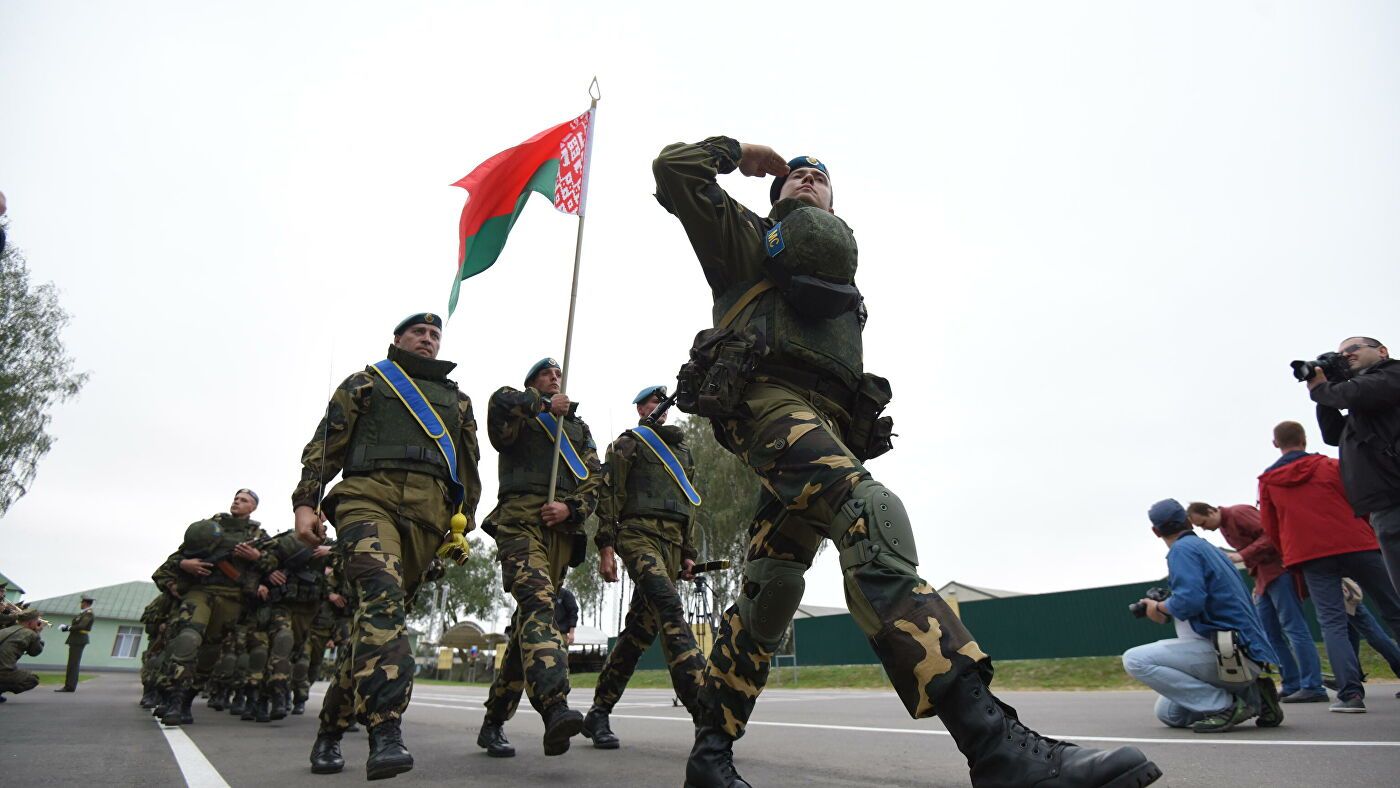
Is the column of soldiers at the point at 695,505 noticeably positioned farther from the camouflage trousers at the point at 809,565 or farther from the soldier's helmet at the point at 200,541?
the soldier's helmet at the point at 200,541

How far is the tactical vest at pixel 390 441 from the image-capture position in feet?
13.4

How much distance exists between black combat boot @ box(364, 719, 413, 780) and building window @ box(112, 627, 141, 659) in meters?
71.7

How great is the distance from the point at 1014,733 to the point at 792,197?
1.96 m

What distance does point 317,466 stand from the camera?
4.13 metres

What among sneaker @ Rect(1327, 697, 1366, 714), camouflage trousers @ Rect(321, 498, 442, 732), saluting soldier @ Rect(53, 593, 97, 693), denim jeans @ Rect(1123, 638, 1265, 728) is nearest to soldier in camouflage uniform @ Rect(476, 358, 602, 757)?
camouflage trousers @ Rect(321, 498, 442, 732)

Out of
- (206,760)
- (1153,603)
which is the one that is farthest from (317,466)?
(1153,603)

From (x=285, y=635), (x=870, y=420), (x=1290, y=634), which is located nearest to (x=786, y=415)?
(x=870, y=420)

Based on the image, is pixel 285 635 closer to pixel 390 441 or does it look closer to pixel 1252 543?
pixel 390 441

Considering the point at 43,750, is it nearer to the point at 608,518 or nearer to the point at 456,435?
the point at 456,435

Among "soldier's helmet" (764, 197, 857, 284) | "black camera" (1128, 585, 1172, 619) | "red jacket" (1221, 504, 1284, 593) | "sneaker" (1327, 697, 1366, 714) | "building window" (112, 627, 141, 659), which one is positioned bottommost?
"building window" (112, 627, 141, 659)

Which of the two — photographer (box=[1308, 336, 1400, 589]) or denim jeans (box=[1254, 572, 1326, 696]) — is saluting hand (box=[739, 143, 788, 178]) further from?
denim jeans (box=[1254, 572, 1326, 696])

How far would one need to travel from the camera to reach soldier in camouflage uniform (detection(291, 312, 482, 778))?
3.53 metres

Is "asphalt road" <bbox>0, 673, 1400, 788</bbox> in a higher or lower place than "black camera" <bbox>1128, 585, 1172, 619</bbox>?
lower

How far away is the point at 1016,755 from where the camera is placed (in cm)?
176
